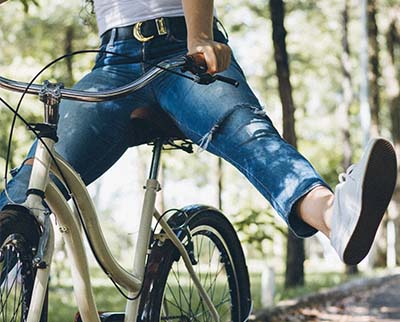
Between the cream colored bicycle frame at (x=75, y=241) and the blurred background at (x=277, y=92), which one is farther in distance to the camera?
the blurred background at (x=277, y=92)

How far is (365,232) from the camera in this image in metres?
2.72

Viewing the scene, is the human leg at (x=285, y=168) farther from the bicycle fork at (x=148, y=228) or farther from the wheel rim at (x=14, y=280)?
the wheel rim at (x=14, y=280)

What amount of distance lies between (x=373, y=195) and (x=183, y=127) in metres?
0.87

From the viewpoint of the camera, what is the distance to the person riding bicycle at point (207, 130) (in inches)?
107

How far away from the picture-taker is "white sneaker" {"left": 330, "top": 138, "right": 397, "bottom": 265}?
268 centimetres

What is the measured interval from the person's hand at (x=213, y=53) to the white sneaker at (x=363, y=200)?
0.50 metres

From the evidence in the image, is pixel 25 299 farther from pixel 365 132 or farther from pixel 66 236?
pixel 365 132

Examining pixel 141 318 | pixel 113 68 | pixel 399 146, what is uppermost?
pixel 399 146

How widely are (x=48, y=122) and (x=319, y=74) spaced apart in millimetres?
28090

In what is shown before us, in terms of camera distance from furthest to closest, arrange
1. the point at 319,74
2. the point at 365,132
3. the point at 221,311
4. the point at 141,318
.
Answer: the point at 319,74
the point at 365,132
the point at 221,311
the point at 141,318

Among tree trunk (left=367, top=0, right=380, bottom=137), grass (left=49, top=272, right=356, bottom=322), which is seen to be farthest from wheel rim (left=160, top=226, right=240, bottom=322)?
tree trunk (left=367, top=0, right=380, bottom=137)

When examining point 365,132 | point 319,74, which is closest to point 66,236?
point 365,132

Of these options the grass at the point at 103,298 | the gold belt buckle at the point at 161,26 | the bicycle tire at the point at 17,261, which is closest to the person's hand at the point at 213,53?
the gold belt buckle at the point at 161,26

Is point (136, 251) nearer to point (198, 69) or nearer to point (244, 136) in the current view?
point (244, 136)
